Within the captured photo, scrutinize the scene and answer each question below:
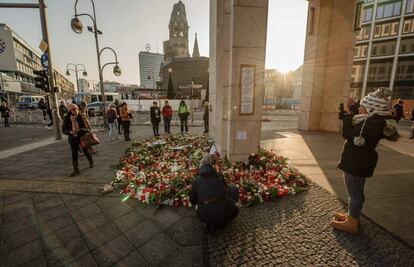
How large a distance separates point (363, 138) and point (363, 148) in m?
0.17

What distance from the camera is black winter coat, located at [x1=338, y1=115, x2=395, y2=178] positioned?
8.17 feet

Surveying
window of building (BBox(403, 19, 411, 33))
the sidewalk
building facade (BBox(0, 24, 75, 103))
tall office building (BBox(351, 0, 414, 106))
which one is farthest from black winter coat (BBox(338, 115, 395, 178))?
building facade (BBox(0, 24, 75, 103))

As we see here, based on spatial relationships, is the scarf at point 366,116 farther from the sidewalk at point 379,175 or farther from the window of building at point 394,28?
the window of building at point 394,28

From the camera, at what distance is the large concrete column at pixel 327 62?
1013 cm

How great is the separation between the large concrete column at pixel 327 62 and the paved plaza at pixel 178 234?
7.11m

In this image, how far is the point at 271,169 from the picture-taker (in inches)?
199

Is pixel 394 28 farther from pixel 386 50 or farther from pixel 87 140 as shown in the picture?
pixel 87 140

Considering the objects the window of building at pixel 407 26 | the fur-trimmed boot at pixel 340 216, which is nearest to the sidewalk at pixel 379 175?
the fur-trimmed boot at pixel 340 216

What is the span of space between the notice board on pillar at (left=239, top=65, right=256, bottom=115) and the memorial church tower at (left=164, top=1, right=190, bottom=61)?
102 metres

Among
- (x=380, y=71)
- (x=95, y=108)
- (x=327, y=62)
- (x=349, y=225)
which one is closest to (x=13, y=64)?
(x=95, y=108)

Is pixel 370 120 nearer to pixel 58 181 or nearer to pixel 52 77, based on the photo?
pixel 58 181

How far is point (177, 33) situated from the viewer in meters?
99.9

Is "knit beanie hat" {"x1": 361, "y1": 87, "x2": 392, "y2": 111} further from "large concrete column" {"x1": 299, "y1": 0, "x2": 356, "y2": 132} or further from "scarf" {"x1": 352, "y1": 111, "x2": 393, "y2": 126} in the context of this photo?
"large concrete column" {"x1": 299, "y1": 0, "x2": 356, "y2": 132}

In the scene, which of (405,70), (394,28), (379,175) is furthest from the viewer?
(394,28)
